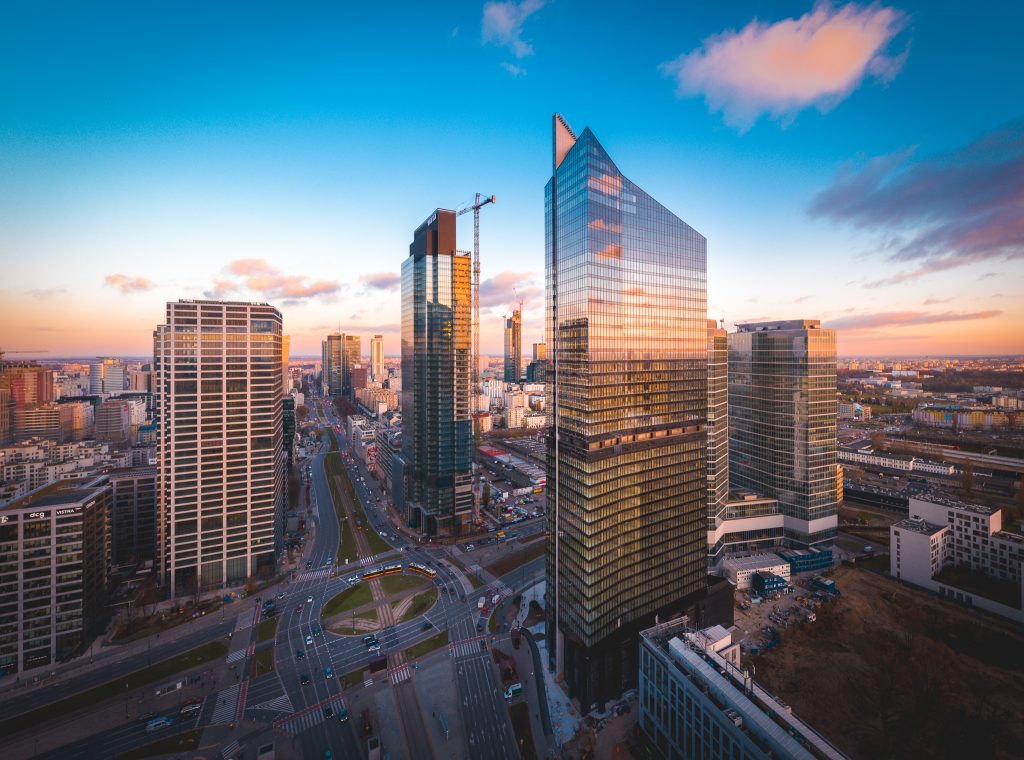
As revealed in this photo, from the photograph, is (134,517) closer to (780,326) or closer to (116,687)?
(116,687)

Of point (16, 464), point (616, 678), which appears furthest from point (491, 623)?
point (16, 464)

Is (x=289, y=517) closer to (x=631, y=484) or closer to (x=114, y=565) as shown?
(x=114, y=565)

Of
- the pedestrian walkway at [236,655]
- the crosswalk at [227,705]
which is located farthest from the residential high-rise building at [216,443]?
the crosswalk at [227,705]

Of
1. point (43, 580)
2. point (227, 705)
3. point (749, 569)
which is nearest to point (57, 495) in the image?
point (43, 580)

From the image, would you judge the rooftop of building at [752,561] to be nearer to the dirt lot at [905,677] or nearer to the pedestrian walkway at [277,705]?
the dirt lot at [905,677]

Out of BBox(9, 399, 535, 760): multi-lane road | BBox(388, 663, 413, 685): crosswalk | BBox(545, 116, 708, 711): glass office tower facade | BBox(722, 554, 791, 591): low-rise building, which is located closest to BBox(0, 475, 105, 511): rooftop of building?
BBox(9, 399, 535, 760): multi-lane road
